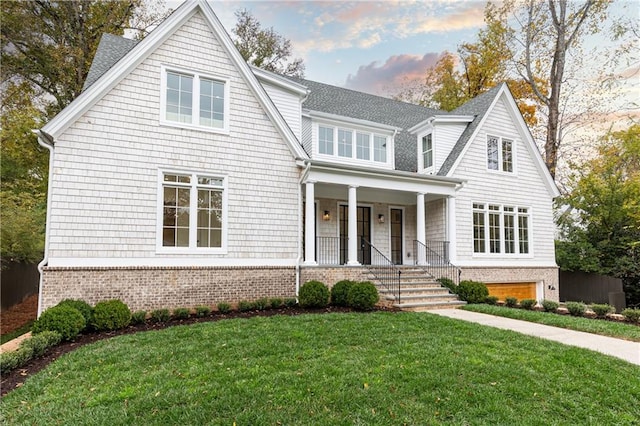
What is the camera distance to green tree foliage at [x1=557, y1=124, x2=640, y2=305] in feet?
48.2

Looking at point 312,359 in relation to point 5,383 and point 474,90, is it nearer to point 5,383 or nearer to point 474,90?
point 5,383

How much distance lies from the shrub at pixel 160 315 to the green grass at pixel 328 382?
1.70m

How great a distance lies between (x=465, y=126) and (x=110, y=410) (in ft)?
45.7

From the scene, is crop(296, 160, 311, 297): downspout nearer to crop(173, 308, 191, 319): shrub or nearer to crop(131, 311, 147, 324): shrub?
crop(173, 308, 191, 319): shrub

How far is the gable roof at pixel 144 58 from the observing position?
324 inches

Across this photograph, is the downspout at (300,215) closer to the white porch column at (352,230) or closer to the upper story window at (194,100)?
the white porch column at (352,230)

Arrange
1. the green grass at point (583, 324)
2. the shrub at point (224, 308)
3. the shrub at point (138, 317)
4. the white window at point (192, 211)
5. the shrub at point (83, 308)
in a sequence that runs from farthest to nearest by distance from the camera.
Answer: the white window at point (192, 211), the shrub at point (224, 308), the shrub at point (138, 317), the shrub at point (83, 308), the green grass at point (583, 324)

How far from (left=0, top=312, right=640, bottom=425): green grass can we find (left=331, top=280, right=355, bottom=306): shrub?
10.1ft

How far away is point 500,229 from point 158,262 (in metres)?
11.5

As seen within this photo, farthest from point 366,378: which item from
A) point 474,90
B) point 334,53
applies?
point 474,90

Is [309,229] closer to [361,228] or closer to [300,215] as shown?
[300,215]

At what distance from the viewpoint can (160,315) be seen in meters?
8.05

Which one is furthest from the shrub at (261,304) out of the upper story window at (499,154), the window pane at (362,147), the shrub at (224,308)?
the upper story window at (499,154)

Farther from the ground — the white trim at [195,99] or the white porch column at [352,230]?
the white trim at [195,99]
